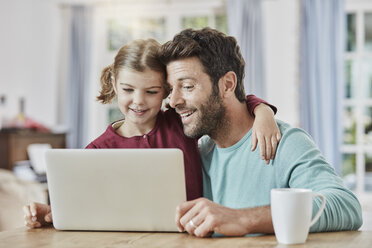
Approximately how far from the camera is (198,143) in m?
1.91

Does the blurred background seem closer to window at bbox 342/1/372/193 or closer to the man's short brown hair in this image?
window at bbox 342/1/372/193

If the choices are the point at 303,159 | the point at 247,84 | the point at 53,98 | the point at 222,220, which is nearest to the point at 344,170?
the point at 247,84

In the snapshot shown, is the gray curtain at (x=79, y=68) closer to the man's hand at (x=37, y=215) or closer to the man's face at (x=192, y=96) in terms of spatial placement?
the man's face at (x=192, y=96)

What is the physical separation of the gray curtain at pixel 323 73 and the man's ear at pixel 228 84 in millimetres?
3283

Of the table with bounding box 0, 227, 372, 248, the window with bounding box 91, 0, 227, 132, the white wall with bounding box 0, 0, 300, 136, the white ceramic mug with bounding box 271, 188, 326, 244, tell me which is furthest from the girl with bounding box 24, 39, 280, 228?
the window with bounding box 91, 0, 227, 132

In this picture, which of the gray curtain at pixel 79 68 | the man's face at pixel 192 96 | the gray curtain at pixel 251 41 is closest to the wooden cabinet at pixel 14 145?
the gray curtain at pixel 79 68

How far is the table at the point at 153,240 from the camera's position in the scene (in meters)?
1.10

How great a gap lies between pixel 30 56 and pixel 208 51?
163 inches

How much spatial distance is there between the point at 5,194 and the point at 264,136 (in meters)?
1.70

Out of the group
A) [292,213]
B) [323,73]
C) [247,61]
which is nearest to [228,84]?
[292,213]

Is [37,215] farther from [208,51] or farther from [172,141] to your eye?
[208,51]

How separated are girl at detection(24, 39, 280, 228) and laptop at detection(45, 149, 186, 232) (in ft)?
1.42

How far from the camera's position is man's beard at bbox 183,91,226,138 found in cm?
168

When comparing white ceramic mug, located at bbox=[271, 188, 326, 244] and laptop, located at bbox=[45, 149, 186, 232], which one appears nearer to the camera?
white ceramic mug, located at bbox=[271, 188, 326, 244]
